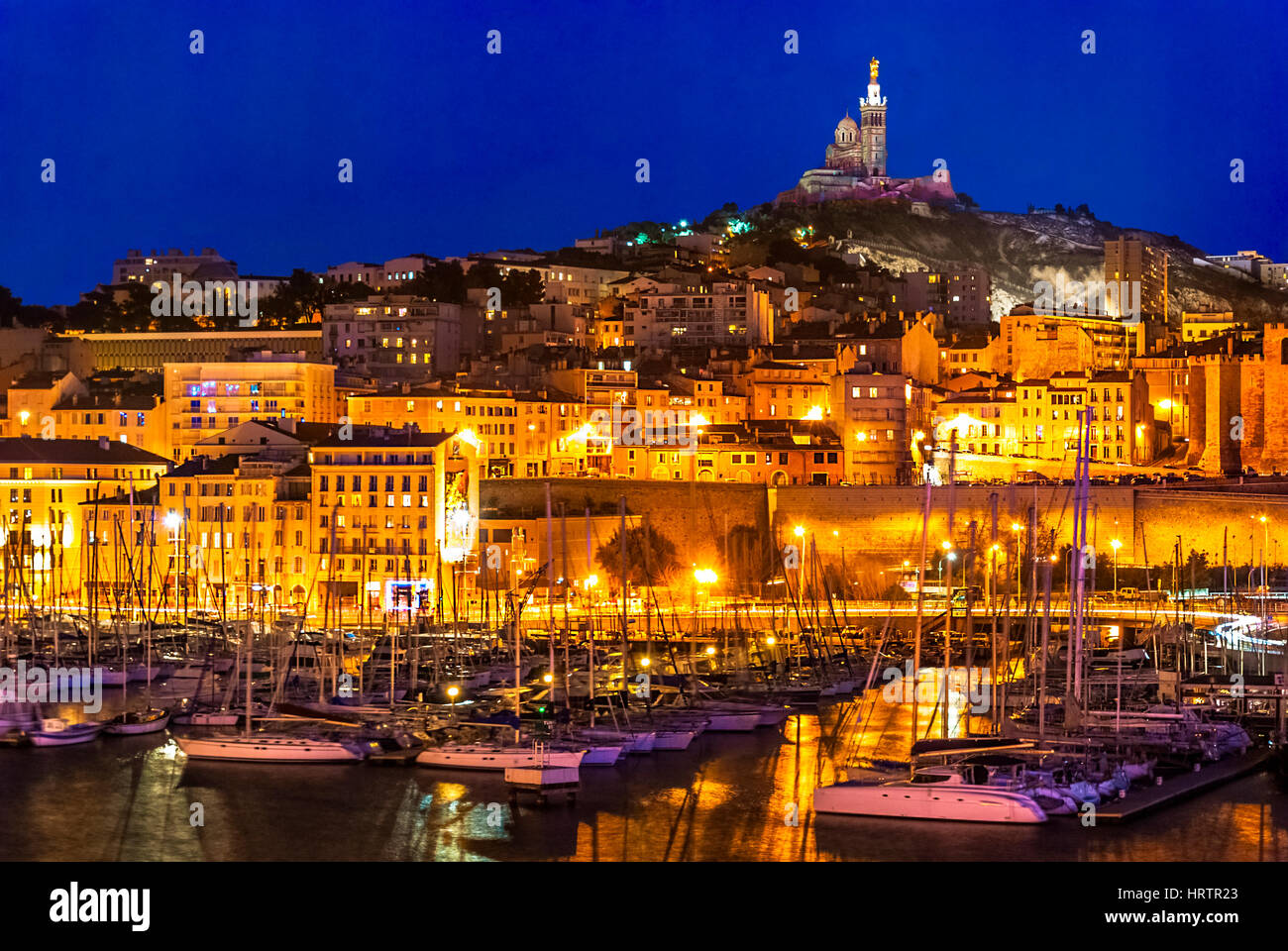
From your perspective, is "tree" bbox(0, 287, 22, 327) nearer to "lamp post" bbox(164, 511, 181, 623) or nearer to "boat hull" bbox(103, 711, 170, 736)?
"lamp post" bbox(164, 511, 181, 623)

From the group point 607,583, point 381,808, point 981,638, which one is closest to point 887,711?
point 981,638

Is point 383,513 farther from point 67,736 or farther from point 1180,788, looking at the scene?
point 1180,788

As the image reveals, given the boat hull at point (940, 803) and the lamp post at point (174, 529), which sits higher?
the lamp post at point (174, 529)

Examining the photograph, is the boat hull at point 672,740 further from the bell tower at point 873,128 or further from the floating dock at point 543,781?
the bell tower at point 873,128

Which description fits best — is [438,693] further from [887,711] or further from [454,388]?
[454,388]

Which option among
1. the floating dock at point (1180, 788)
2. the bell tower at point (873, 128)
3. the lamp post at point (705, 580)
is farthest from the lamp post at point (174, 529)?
the bell tower at point (873, 128)

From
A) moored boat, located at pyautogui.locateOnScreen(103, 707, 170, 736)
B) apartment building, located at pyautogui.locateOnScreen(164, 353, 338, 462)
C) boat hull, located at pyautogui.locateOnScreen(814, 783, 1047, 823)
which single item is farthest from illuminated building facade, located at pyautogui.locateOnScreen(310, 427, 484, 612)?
boat hull, located at pyautogui.locateOnScreen(814, 783, 1047, 823)
